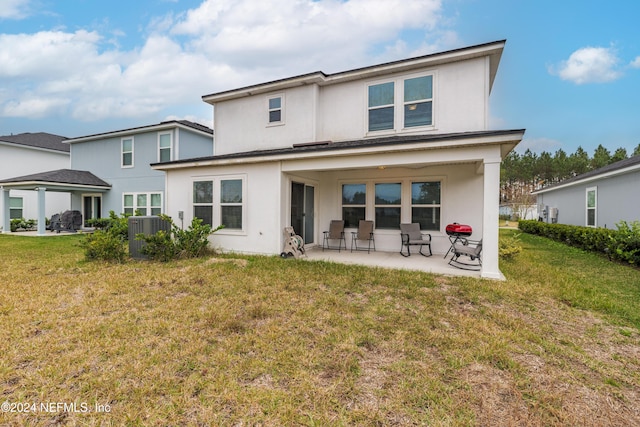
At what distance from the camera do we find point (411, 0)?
10.0 meters

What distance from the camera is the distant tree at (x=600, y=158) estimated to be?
Result: 108 ft

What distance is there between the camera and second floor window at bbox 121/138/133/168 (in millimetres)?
14868

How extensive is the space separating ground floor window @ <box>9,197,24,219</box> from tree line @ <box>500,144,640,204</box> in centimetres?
4359

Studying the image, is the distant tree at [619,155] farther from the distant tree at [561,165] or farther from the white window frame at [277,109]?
the white window frame at [277,109]

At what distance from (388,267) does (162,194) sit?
12023mm

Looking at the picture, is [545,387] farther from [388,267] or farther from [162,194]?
[162,194]

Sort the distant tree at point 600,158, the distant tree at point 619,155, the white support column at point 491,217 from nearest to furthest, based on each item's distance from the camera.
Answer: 1. the white support column at point 491,217
2. the distant tree at point 619,155
3. the distant tree at point 600,158

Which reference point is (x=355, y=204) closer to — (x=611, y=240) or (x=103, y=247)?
(x=103, y=247)

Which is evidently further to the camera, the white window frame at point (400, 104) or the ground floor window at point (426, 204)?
the ground floor window at point (426, 204)

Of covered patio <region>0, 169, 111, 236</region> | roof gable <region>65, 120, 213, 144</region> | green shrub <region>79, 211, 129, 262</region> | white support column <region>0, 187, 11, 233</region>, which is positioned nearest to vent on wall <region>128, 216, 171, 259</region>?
green shrub <region>79, 211, 129, 262</region>

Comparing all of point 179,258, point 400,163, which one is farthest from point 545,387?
point 179,258

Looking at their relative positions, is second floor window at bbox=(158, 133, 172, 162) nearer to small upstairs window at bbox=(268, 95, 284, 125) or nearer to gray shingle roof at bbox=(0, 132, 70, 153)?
small upstairs window at bbox=(268, 95, 284, 125)

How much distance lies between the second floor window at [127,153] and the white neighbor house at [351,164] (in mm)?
7556

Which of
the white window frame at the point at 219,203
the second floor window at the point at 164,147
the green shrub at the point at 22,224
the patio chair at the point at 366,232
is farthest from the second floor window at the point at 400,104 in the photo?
the green shrub at the point at 22,224
